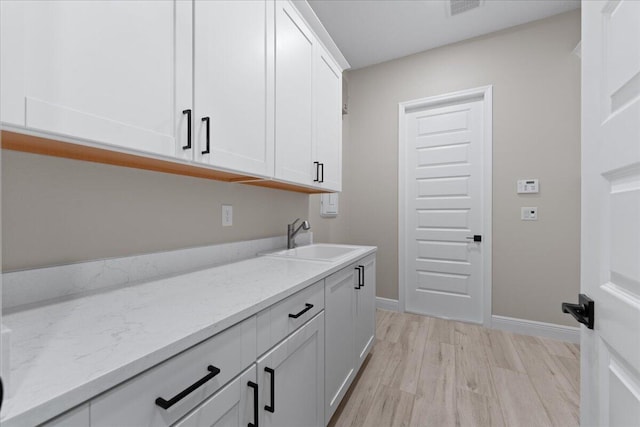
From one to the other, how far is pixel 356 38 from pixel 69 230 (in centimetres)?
282

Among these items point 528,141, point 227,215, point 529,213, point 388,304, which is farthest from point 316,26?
point 388,304

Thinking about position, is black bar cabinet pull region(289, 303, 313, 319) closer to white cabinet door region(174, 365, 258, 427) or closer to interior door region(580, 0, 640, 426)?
white cabinet door region(174, 365, 258, 427)

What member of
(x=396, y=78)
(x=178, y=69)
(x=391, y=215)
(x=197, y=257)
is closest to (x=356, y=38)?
(x=396, y=78)

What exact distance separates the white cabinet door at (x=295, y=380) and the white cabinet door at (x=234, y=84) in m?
0.75

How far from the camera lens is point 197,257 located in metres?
1.35

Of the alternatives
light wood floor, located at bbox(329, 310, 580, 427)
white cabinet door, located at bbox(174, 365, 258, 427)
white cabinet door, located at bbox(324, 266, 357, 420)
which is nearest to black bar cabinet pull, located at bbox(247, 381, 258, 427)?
white cabinet door, located at bbox(174, 365, 258, 427)

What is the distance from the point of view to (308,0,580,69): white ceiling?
2264 millimetres

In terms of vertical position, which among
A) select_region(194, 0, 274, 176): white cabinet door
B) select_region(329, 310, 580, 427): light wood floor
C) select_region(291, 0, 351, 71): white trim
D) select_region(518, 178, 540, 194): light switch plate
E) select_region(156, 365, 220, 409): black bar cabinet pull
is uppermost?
select_region(291, 0, 351, 71): white trim

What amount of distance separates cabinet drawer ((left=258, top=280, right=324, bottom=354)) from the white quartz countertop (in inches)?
1.5

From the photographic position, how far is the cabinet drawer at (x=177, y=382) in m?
0.49

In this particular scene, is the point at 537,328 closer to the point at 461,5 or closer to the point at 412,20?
the point at 461,5

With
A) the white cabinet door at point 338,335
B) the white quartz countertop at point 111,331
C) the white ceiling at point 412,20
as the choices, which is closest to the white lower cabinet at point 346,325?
the white cabinet door at point 338,335

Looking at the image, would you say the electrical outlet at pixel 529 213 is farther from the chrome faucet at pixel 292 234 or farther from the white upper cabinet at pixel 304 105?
the chrome faucet at pixel 292 234

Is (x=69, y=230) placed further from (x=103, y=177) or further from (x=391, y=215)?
(x=391, y=215)
